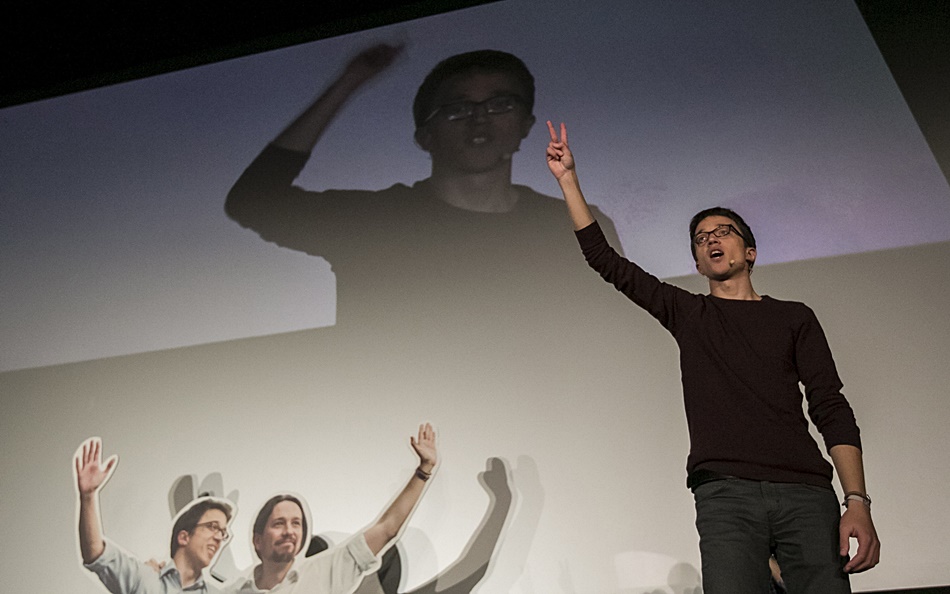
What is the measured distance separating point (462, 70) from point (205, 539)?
1.50 metres

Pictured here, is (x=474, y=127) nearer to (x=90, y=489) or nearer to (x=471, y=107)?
(x=471, y=107)

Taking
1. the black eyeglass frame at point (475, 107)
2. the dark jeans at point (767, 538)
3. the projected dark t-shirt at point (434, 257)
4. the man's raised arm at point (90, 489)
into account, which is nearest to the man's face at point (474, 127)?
the black eyeglass frame at point (475, 107)

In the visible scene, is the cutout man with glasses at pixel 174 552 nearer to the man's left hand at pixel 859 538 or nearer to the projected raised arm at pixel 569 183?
the projected raised arm at pixel 569 183

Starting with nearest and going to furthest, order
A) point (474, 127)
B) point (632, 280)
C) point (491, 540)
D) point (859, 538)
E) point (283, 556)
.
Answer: point (859, 538) → point (632, 280) → point (491, 540) → point (283, 556) → point (474, 127)

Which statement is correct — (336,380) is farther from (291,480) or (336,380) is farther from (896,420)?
(896,420)

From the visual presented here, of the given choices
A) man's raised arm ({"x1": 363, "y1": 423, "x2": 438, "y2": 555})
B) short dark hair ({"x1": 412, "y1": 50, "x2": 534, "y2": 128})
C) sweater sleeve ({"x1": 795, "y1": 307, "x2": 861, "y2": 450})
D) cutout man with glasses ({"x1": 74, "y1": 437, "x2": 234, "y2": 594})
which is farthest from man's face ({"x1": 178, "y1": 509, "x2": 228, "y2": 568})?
sweater sleeve ({"x1": 795, "y1": 307, "x2": 861, "y2": 450})

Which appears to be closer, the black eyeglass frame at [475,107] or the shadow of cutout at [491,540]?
the shadow of cutout at [491,540]

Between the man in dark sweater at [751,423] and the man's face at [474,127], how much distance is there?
2.80 feet

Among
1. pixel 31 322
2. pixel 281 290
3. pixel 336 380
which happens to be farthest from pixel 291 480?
pixel 31 322

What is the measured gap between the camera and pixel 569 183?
1.54 m

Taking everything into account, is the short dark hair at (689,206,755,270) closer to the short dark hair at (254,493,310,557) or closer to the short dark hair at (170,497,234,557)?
the short dark hair at (254,493,310,557)

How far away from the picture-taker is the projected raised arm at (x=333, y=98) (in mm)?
2613

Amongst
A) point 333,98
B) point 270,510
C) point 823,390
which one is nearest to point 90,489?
Result: point 270,510

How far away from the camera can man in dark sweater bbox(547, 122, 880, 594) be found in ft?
4.08
